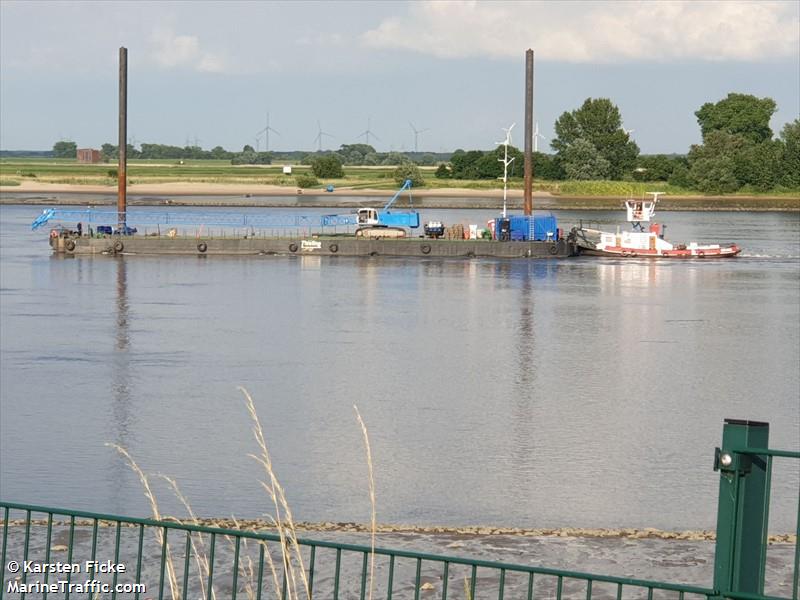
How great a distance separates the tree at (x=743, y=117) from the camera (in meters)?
175

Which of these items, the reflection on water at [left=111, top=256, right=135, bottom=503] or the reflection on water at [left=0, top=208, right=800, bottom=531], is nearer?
the reflection on water at [left=0, top=208, right=800, bottom=531]

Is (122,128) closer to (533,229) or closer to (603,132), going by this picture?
(533,229)

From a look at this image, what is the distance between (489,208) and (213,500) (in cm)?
12141

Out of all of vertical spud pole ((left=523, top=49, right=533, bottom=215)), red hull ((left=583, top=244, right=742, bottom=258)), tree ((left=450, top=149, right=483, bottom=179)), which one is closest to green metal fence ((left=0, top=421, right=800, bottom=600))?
vertical spud pole ((left=523, top=49, right=533, bottom=215))

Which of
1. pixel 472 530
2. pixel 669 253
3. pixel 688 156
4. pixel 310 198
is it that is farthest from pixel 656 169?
pixel 472 530

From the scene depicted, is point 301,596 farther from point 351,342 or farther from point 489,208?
point 489,208

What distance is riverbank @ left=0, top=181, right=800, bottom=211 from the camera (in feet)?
465

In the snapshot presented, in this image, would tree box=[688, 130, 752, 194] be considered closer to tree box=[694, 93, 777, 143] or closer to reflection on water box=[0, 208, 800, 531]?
tree box=[694, 93, 777, 143]

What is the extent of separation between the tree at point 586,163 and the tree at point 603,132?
0.30m

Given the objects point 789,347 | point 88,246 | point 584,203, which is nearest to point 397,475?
point 789,347

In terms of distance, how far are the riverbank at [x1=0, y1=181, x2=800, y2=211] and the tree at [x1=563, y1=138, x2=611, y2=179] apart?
674 cm

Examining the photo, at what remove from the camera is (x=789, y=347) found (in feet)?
110

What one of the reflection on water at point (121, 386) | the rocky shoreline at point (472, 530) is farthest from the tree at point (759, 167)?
the rocky shoreline at point (472, 530)

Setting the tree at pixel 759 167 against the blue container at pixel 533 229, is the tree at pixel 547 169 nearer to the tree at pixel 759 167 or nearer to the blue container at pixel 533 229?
the tree at pixel 759 167
